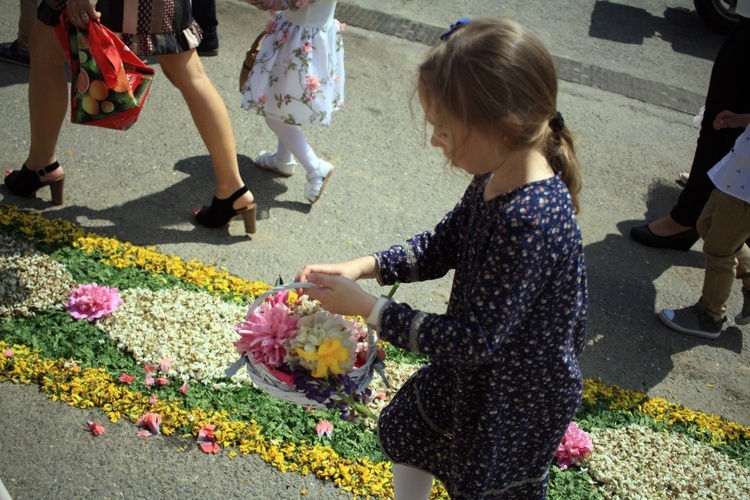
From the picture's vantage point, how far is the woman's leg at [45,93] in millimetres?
3520

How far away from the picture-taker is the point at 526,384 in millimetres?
1854

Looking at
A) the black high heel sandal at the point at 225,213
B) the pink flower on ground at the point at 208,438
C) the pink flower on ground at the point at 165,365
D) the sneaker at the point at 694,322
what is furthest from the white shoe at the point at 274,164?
the sneaker at the point at 694,322

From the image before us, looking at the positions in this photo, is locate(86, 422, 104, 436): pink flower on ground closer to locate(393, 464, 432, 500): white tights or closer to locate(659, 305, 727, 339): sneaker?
locate(393, 464, 432, 500): white tights

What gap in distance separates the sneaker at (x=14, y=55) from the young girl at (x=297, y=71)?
85.6 inches

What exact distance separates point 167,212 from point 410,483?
2.46m

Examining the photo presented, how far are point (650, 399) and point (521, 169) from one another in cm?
208

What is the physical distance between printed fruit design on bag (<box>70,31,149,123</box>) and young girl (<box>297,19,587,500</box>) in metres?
1.68

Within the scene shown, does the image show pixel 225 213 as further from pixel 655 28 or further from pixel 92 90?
pixel 655 28

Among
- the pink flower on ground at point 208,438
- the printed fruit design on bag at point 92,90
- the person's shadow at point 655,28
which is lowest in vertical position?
the pink flower on ground at point 208,438

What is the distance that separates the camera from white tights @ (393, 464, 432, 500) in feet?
7.20

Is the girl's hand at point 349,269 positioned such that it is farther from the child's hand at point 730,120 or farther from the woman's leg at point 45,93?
the child's hand at point 730,120

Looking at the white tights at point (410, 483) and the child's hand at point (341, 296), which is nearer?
the child's hand at point (341, 296)

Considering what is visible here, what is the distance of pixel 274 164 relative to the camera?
4453 millimetres

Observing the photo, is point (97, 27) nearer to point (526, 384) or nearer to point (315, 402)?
point (315, 402)
